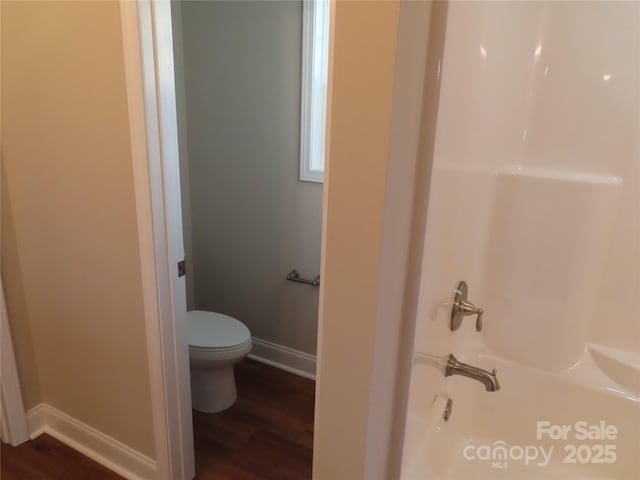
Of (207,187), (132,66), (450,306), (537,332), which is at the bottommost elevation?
(537,332)

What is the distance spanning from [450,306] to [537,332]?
0.80 m

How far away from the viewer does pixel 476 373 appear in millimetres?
1157

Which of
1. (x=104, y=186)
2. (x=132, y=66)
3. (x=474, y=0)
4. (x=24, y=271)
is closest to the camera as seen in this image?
(x=474, y=0)

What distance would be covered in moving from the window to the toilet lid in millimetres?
845

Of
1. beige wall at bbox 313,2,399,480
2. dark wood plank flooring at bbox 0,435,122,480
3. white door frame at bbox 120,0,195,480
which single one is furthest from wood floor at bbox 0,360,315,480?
beige wall at bbox 313,2,399,480

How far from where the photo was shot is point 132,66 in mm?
1217

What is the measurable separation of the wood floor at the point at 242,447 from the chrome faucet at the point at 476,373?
908mm

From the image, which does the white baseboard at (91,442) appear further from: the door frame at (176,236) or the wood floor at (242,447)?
the door frame at (176,236)

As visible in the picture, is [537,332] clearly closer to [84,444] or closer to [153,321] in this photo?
[153,321]

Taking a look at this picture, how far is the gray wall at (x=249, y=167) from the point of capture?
2148 mm

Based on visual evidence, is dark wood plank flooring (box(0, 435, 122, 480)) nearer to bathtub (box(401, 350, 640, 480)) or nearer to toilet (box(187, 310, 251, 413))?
toilet (box(187, 310, 251, 413))

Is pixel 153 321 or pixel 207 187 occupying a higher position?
pixel 207 187

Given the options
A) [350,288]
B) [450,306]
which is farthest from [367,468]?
[450,306]

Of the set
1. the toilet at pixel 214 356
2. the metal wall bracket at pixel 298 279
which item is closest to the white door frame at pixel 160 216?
the toilet at pixel 214 356
